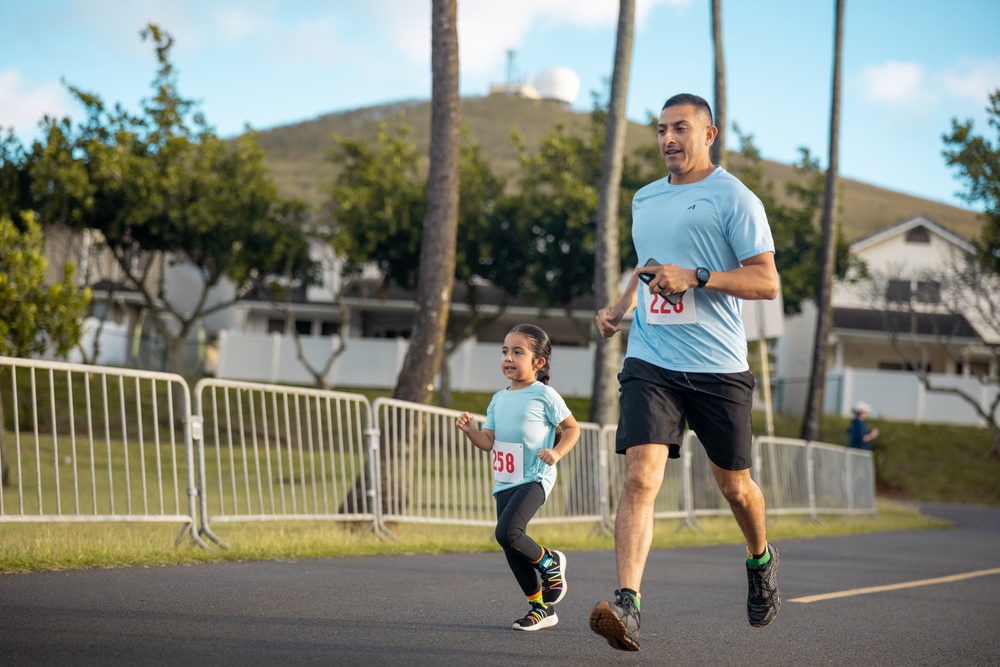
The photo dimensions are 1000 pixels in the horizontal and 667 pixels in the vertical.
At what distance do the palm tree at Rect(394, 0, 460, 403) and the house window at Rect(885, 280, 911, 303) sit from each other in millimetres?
29195

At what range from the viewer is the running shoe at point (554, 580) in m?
5.86

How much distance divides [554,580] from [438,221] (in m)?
7.68

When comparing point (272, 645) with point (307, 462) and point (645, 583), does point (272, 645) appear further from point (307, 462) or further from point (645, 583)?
point (307, 462)

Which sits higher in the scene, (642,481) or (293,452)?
(642,481)

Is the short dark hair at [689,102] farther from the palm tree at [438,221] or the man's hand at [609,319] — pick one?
the palm tree at [438,221]

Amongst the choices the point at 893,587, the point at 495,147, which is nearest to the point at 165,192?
the point at 893,587

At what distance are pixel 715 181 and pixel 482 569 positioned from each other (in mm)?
4697

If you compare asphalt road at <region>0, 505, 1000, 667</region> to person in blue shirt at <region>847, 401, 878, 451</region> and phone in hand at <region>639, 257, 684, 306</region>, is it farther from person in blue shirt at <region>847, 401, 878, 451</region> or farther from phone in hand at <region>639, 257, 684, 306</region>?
person in blue shirt at <region>847, 401, 878, 451</region>

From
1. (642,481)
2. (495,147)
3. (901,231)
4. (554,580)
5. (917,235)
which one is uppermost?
(495,147)

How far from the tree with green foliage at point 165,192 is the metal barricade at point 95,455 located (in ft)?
17.4

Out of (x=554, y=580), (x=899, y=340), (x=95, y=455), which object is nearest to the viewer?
(x=554, y=580)

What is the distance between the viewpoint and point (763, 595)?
211 inches

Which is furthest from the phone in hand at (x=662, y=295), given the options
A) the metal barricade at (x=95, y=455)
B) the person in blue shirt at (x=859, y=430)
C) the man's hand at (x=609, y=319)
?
the person in blue shirt at (x=859, y=430)

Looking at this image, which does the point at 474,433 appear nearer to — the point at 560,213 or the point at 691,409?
the point at 691,409
